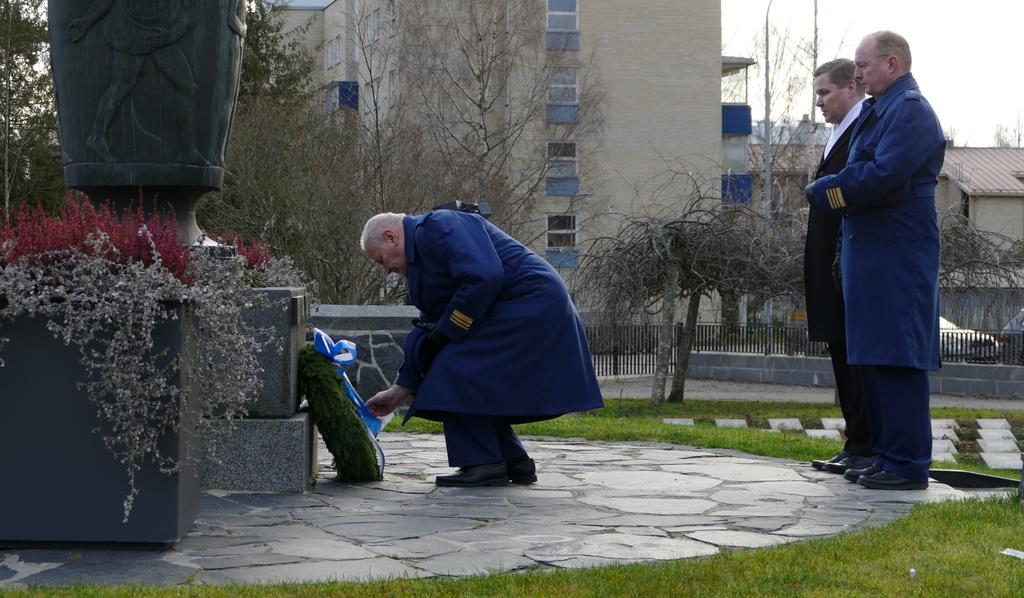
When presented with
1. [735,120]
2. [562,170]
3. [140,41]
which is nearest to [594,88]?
[562,170]

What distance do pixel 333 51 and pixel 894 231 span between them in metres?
37.8

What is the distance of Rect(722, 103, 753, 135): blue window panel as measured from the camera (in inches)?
1672

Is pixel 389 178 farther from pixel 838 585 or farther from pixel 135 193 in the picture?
pixel 838 585

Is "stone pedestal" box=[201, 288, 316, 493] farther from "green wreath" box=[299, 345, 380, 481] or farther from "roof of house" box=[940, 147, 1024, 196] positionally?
"roof of house" box=[940, 147, 1024, 196]

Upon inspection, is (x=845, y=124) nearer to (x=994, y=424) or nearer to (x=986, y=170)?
(x=994, y=424)

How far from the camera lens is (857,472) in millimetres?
6191

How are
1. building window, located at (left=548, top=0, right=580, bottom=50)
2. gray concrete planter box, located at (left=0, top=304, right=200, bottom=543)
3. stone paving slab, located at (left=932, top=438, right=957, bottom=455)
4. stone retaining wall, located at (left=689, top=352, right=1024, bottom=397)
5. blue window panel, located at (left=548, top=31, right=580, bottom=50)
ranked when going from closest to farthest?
gray concrete planter box, located at (left=0, top=304, right=200, bottom=543)
stone paving slab, located at (left=932, top=438, right=957, bottom=455)
stone retaining wall, located at (left=689, top=352, right=1024, bottom=397)
blue window panel, located at (left=548, top=31, right=580, bottom=50)
building window, located at (left=548, top=0, right=580, bottom=50)

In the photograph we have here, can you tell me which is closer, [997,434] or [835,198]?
[835,198]

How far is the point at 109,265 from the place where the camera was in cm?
418

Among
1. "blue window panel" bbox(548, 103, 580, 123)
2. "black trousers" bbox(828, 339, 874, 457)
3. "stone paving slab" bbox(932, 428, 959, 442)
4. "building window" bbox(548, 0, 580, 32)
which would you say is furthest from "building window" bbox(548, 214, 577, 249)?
"black trousers" bbox(828, 339, 874, 457)

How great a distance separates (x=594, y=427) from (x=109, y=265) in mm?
5476

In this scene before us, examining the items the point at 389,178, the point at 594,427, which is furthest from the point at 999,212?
the point at 594,427

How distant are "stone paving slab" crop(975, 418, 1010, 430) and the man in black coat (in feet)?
22.9

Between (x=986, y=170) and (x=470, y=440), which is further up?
(x=986, y=170)
